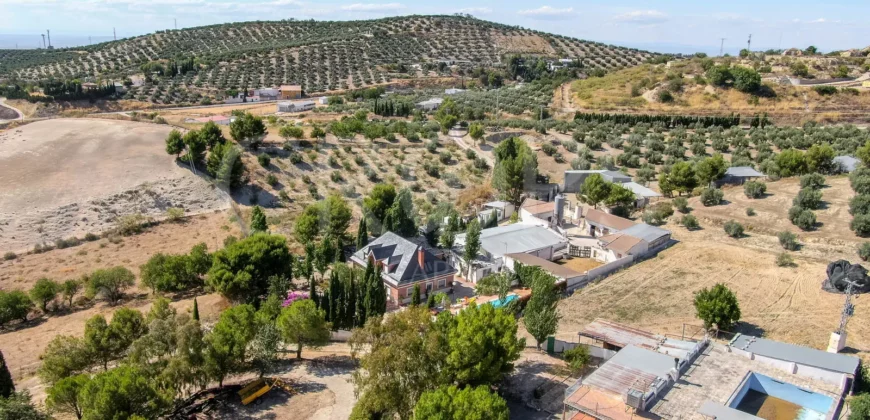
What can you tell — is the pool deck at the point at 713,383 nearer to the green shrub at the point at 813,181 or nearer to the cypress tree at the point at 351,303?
the cypress tree at the point at 351,303

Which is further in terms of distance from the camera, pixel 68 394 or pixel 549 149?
pixel 549 149

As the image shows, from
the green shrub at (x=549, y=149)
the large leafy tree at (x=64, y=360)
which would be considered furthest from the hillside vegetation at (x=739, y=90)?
the large leafy tree at (x=64, y=360)

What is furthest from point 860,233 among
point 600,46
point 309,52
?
point 600,46

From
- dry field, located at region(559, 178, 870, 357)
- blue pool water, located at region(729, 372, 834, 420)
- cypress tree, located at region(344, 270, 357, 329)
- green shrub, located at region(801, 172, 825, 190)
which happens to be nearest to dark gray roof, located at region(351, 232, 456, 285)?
cypress tree, located at region(344, 270, 357, 329)

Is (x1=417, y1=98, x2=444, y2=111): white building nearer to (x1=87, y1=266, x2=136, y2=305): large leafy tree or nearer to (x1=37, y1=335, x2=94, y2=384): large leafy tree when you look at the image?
(x1=87, y1=266, x2=136, y2=305): large leafy tree

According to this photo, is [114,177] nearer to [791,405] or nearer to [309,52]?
[791,405]

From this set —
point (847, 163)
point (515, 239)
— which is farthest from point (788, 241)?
point (847, 163)

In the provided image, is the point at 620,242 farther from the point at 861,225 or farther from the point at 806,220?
the point at 861,225
